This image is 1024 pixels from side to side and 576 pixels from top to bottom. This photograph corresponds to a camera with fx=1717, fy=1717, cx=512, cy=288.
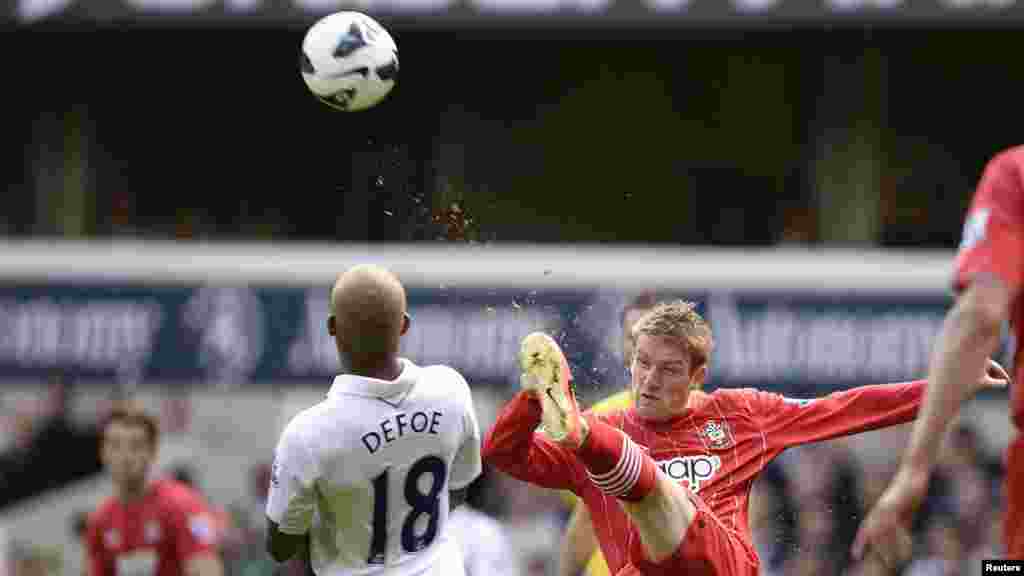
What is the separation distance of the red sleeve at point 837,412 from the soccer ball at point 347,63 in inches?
74.2

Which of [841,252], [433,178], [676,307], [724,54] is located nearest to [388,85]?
[676,307]

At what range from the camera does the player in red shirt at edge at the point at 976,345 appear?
365 centimetres

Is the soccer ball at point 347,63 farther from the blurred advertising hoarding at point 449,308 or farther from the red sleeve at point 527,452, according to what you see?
the blurred advertising hoarding at point 449,308

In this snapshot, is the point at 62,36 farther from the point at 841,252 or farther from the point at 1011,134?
the point at 1011,134

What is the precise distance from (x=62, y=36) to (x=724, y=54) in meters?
6.56

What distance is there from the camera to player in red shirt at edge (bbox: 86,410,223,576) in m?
8.68

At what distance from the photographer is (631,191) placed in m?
15.6

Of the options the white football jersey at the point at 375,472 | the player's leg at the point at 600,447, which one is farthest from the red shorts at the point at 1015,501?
the white football jersey at the point at 375,472

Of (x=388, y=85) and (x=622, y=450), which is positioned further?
(x=388, y=85)

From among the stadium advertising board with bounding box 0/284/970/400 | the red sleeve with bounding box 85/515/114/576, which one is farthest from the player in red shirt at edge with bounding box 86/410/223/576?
the stadium advertising board with bounding box 0/284/970/400

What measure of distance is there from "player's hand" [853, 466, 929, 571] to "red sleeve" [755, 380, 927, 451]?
213 cm

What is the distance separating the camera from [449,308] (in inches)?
565

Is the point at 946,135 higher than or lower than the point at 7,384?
higher

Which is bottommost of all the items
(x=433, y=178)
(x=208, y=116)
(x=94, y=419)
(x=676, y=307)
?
(x=94, y=419)
